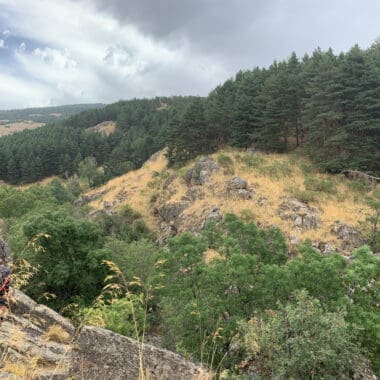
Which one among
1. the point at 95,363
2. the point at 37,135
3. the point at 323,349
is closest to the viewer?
the point at 95,363

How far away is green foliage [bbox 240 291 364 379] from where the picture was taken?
6.59 m

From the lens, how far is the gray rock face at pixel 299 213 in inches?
959

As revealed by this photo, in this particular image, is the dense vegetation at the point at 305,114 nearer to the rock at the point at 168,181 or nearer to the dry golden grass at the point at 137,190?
the dry golden grass at the point at 137,190

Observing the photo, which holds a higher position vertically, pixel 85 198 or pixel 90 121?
pixel 90 121

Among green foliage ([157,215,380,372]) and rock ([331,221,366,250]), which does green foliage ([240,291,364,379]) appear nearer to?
green foliage ([157,215,380,372])

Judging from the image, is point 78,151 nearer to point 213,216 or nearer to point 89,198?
point 89,198

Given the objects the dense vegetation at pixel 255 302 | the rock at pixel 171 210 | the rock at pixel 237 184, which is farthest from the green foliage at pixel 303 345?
the rock at pixel 171 210

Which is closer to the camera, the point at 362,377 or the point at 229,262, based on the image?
→ the point at 362,377

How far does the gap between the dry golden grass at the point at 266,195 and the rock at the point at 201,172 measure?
58 cm

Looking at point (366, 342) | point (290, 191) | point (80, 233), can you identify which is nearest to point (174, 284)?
point (366, 342)

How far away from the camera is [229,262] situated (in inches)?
431

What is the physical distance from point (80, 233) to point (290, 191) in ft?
53.8

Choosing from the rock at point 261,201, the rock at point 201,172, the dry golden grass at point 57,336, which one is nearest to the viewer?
the dry golden grass at point 57,336

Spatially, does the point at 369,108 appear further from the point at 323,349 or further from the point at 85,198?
the point at 85,198
